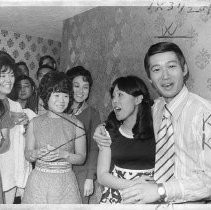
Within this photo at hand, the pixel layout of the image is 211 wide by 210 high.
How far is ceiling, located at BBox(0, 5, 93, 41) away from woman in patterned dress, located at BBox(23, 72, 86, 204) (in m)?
1.03

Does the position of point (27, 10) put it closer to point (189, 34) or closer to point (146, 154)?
point (189, 34)

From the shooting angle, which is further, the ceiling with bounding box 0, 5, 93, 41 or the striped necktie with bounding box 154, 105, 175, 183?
the ceiling with bounding box 0, 5, 93, 41

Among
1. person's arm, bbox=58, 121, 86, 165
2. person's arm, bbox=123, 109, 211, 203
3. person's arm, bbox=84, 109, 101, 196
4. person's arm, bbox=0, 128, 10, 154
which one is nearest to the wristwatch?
person's arm, bbox=123, 109, 211, 203

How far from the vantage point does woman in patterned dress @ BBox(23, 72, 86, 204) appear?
1.20 m

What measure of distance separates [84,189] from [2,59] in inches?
22.5

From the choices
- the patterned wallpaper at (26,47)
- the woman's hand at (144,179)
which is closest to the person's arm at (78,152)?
the woman's hand at (144,179)

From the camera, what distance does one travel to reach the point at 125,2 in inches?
40.0

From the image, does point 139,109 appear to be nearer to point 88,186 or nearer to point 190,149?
point 190,149

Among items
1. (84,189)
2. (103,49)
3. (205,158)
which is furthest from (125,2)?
(103,49)

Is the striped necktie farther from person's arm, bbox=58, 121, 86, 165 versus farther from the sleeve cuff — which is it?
person's arm, bbox=58, 121, 86, 165

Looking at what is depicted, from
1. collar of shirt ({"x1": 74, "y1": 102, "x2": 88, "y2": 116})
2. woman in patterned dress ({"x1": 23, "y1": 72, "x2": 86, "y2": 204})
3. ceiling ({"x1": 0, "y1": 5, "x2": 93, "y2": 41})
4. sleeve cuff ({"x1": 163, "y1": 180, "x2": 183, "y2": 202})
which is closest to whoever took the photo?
sleeve cuff ({"x1": 163, "y1": 180, "x2": 183, "y2": 202})

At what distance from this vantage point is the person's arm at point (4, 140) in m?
1.26

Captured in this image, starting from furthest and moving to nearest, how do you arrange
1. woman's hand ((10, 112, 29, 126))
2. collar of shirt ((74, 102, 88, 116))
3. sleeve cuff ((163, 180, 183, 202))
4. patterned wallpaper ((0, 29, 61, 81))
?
patterned wallpaper ((0, 29, 61, 81)) → collar of shirt ((74, 102, 88, 116)) → woman's hand ((10, 112, 29, 126)) → sleeve cuff ((163, 180, 183, 202))

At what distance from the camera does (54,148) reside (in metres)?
1.22
